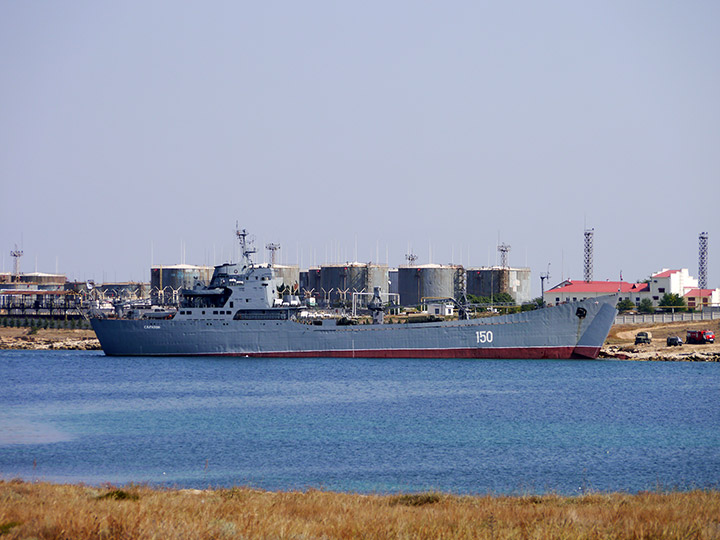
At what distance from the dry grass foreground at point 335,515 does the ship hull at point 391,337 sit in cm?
3803

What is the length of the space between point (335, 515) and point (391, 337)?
138 ft

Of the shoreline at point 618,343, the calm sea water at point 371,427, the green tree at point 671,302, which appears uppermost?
the green tree at point 671,302

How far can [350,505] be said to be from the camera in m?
14.0

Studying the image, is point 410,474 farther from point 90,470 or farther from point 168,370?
point 168,370

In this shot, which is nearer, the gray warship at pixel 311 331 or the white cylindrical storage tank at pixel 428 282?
the gray warship at pixel 311 331

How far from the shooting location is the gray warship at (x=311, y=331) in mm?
53625

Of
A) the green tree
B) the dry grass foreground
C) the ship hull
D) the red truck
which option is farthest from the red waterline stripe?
the green tree

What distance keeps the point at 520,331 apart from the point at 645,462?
31.7 m

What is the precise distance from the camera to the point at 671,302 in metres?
94.0

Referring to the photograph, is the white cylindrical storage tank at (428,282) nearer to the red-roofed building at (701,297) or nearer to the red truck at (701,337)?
the red-roofed building at (701,297)

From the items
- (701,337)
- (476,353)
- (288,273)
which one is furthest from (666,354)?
(288,273)

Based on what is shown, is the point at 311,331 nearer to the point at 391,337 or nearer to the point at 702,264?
the point at 391,337

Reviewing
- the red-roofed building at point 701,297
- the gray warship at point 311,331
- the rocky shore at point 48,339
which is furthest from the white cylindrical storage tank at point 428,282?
the gray warship at point 311,331

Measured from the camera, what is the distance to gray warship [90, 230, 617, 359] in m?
53.6
